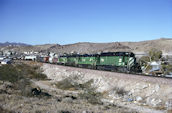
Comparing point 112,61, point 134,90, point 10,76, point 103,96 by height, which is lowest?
point 103,96

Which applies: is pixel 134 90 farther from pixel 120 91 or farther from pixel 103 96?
pixel 103 96

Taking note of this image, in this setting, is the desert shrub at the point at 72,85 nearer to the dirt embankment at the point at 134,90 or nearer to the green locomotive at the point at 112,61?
the dirt embankment at the point at 134,90

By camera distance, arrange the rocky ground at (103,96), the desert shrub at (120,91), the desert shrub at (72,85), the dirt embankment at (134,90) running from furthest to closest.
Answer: the desert shrub at (72,85), the desert shrub at (120,91), the dirt embankment at (134,90), the rocky ground at (103,96)

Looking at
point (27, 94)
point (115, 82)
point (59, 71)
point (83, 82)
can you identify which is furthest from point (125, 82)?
point (59, 71)

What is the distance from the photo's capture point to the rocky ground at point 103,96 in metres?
16.9

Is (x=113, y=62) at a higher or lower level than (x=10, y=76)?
higher

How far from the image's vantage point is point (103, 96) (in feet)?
94.6

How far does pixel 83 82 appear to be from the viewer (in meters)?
39.3

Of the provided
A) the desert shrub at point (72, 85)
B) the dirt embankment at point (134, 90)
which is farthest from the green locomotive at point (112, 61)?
the desert shrub at point (72, 85)

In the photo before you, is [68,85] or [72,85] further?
[72,85]

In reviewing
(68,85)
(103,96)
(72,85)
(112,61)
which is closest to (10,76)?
(68,85)

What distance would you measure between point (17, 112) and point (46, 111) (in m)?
1.88

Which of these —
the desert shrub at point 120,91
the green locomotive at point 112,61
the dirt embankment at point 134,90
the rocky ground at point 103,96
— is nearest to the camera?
the rocky ground at point 103,96

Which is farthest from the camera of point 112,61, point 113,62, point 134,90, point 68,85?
point 112,61
